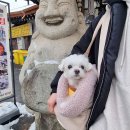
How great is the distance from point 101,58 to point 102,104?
0.83 ft

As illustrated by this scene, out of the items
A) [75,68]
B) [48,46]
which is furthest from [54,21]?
[75,68]

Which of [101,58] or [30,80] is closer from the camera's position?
[101,58]

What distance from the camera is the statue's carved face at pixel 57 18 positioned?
3080 millimetres

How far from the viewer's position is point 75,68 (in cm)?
166

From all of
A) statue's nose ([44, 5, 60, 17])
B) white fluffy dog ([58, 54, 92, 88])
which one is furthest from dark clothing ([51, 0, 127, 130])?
statue's nose ([44, 5, 60, 17])

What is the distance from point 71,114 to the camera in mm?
1576

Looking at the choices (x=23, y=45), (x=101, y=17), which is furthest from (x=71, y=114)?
(x=23, y=45)

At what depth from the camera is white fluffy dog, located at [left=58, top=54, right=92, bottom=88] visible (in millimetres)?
1629

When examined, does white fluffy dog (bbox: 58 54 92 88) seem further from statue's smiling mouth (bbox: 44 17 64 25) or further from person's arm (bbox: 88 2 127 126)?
statue's smiling mouth (bbox: 44 17 64 25)

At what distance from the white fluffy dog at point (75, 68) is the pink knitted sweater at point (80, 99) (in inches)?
1.5

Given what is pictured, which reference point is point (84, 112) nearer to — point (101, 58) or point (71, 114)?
point (71, 114)

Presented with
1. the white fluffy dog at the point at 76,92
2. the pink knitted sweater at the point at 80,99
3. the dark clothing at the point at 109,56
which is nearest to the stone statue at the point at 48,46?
the white fluffy dog at the point at 76,92

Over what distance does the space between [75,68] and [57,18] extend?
157cm

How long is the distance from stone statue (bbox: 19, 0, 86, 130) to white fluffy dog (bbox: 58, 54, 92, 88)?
1366 millimetres
